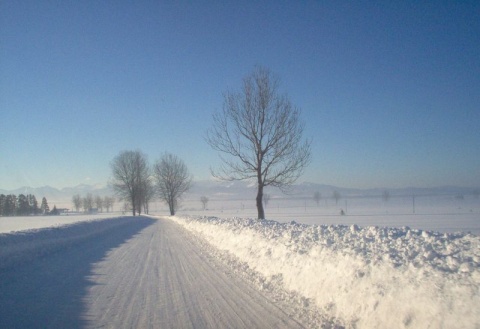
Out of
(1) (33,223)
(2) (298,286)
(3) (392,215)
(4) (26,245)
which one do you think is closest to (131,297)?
(2) (298,286)

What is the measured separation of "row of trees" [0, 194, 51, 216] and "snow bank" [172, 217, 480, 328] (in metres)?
122

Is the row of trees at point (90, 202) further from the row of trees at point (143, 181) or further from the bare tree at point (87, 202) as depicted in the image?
the row of trees at point (143, 181)

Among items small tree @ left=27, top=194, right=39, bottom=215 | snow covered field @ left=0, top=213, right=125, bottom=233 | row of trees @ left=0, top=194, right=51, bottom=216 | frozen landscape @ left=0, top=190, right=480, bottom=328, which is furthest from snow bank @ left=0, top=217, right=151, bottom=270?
small tree @ left=27, top=194, right=39, bottom=215

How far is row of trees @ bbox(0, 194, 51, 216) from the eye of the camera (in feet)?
335

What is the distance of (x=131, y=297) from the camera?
6.69 metres

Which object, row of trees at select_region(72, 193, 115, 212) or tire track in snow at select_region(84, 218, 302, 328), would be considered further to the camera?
row of trees at select_region(72, 193, 115, 212)

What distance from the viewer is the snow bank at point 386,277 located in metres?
3.98

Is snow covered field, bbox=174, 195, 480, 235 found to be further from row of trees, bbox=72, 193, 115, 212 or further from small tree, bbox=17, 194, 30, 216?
row of trees, bbox=72, 193, 115, 212

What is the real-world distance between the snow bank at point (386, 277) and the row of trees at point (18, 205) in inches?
4811

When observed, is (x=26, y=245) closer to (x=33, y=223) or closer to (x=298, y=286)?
(x=298, y=286)

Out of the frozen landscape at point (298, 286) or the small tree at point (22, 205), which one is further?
the small tree at point (22, 205)

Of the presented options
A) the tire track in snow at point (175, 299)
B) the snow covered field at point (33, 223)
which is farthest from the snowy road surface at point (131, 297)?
the snow covered field at point (33, 223)

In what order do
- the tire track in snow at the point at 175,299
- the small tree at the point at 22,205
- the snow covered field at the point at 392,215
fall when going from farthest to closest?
the small tree at the point at 22,205
the snow covered field at the point at 392,215
the tire track in snow at the point at 175,299

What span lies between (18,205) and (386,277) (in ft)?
428
